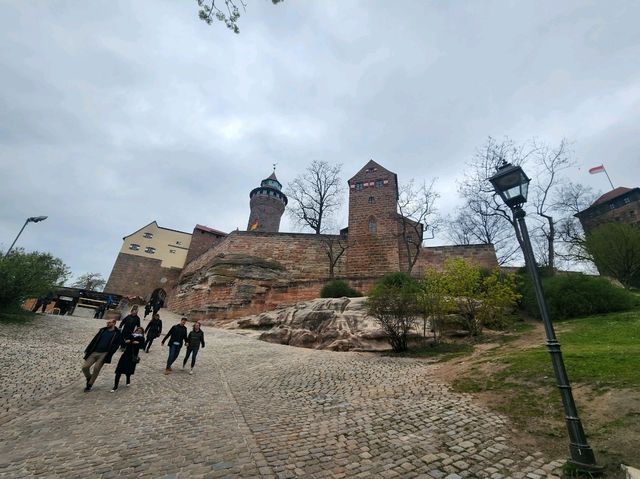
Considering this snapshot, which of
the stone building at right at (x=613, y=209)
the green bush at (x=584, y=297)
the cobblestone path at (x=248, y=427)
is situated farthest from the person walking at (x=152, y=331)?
the stone building at right at (x=613, y=209)

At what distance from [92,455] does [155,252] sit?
43076mm

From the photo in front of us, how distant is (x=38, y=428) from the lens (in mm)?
4578

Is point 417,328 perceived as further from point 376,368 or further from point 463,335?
point 376,368

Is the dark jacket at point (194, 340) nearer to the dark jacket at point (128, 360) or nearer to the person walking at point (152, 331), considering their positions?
the dark jacket at point (128, 360)

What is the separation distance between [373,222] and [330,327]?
16157 millimetres

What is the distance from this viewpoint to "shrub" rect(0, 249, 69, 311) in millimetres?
13023

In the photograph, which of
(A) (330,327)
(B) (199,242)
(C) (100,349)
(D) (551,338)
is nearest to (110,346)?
(C) (100,349)

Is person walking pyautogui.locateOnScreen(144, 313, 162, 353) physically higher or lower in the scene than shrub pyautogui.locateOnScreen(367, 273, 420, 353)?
lower

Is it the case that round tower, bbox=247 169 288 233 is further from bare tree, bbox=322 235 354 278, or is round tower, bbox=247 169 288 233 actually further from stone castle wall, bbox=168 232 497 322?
bare tree, bbox=322 235 354 278

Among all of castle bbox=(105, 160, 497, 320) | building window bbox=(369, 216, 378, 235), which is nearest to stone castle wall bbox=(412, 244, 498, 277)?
castle bbox=(105, 160, 497, 320)

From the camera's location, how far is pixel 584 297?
527 inches

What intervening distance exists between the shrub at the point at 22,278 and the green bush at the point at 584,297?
2078 centimetres

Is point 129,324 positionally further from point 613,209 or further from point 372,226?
point 613,209

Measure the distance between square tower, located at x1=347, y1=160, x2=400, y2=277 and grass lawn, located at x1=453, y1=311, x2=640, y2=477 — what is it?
58.7 feet
